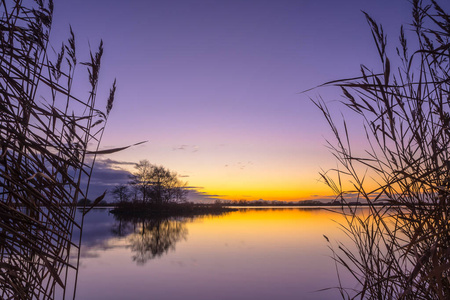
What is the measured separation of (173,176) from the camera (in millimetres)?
41688

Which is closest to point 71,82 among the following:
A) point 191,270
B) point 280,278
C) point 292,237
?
point 280,278

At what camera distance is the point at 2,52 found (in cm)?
88

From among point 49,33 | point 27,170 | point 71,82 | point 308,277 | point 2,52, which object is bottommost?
point 308,277

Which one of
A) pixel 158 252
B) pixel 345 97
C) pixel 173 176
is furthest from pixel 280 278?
pixel 173 176

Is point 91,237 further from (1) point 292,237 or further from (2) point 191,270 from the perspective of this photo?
(1) point 292,237

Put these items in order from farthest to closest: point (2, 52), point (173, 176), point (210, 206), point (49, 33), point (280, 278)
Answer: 1. point (210, 206)
2. point (173, 176)
3. point (280, 278)
4. point (49, 33)
5. point (2, 52)

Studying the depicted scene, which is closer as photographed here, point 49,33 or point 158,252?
point 49,33

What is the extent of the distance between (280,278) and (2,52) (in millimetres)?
8365

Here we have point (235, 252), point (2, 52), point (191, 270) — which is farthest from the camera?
point (235, 252)

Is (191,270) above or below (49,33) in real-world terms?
below

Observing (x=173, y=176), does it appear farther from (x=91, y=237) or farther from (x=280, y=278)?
(x=280, y=278)

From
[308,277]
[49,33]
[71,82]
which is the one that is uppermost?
[49,33]

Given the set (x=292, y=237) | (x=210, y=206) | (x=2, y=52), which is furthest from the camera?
(x=210, y=206)

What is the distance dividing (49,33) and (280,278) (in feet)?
25.9
